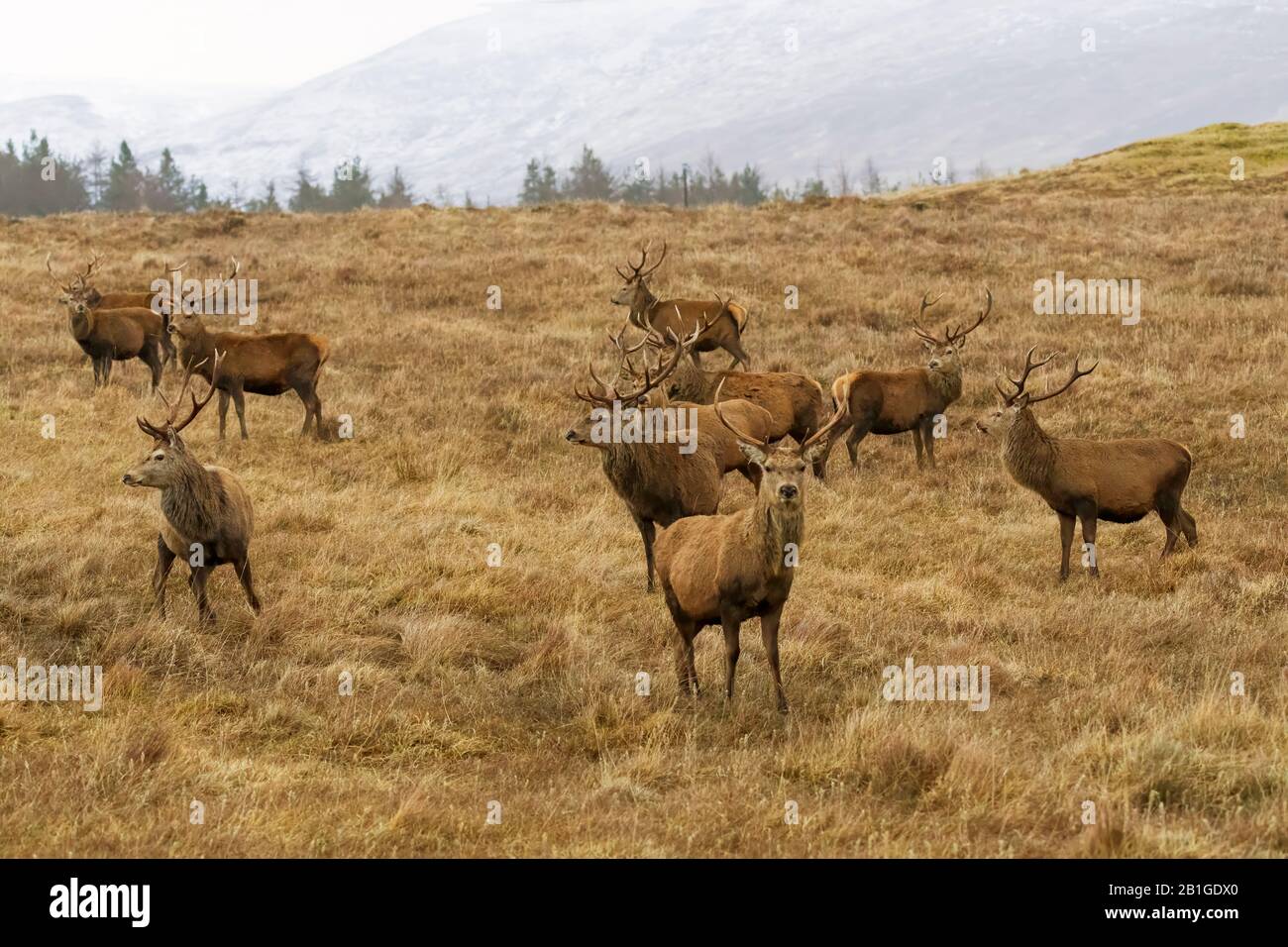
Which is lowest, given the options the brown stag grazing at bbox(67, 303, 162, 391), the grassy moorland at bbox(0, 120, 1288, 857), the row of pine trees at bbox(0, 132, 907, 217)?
the grassy moorland at bbox(0, 120, 1288, 857)

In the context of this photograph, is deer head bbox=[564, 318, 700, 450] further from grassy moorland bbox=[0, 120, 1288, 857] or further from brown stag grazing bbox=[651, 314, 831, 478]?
brown stag grazing bbox=[651, 314, 831, 478]

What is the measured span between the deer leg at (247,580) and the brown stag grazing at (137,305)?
10.3m

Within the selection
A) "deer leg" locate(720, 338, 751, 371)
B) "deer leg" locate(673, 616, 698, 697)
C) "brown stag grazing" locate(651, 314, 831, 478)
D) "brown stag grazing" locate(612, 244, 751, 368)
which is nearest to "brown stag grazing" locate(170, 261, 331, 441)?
"brown stag grazing" locate(651, 314, 831, 478)

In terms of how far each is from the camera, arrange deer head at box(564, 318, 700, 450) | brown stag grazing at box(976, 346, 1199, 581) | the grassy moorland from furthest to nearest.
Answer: brown stag grazing at box(976, 346, 1199, 581)
deer head at box(564, 318, 700, 450)
the grassy moorland

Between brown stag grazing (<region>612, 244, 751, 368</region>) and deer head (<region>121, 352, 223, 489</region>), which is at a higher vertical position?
brown stag grazing (<region>612, 244, 751, 368</region>)

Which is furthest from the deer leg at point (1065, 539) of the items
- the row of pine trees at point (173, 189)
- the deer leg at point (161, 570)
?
the row of pine trees at point (173, 189)

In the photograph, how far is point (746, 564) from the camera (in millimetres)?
7547

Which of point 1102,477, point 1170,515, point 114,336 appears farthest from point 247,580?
point 114,336

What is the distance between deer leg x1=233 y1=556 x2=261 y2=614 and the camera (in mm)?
9312

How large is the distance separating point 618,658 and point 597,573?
2046mm

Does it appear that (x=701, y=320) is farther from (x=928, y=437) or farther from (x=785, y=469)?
(x=785, y=469)

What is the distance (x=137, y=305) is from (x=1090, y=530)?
1618 centimetres

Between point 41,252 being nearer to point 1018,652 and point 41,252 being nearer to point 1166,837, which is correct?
point 1018,652
